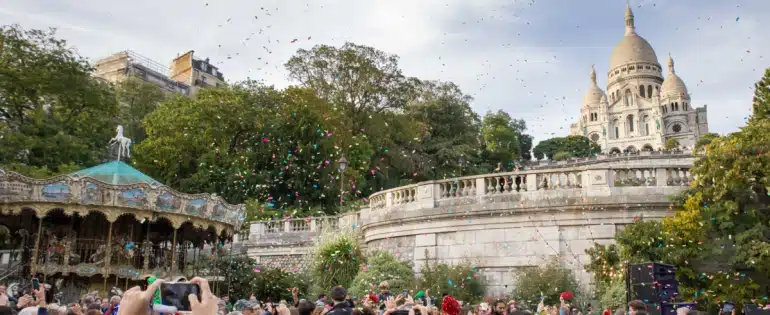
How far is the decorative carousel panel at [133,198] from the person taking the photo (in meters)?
20.1

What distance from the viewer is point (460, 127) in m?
54.4

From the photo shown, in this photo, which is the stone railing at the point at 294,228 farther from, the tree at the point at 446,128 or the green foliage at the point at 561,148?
the green foliage at the point at 561,148

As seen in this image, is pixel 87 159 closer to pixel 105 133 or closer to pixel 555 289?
pixel 105 133

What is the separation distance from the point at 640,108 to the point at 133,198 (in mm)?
130636

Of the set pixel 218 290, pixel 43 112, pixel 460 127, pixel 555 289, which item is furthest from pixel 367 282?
pixel 460 127

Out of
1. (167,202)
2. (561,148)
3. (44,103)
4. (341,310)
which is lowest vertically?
(341,310)

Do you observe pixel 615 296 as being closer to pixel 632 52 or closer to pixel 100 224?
pixel 100 224

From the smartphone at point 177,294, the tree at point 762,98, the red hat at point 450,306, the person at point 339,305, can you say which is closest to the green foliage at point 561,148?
the tree at point 762,98

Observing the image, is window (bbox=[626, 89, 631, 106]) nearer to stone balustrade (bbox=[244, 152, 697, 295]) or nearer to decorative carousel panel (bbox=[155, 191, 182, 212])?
stone balustrade (bbox=[244, 152, 697, 295])

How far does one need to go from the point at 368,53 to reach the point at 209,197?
26.8m

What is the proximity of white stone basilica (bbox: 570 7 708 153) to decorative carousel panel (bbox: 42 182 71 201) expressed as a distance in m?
126

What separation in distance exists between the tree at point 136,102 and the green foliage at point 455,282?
126ft

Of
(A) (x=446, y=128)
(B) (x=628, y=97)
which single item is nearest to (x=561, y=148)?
(B) (x=628, y=97)

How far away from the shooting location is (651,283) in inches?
446
